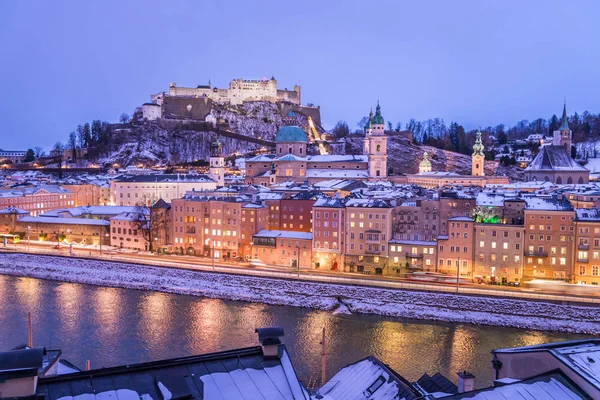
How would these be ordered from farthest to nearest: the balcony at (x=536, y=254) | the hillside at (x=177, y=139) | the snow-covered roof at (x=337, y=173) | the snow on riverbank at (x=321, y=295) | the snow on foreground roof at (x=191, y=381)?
the hillside at (x=177, y=139)
the snow-covered roof at (x=337, y=173)
the balcony at (x=536, y=254)
the snow on riverbank at (x=321, y=295)
the snow on foreground roof at (x=191, y=381)

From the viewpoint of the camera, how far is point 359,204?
23312 mm

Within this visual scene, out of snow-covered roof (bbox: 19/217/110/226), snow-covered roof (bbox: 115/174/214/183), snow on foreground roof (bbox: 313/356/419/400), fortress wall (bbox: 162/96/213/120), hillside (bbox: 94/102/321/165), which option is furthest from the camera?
fortress wall (bbox: 162/96/213/120)

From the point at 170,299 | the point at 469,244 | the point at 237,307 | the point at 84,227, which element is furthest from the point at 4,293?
the point at 469,244

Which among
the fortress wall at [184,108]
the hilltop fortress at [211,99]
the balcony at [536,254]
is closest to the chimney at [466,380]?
the balcony at [536,254]

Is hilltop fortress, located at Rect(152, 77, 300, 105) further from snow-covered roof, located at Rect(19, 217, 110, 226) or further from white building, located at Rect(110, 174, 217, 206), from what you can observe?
snow-covered roof, located at Rect(19, 217, 110, 226)

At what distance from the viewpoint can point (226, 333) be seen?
596 inches

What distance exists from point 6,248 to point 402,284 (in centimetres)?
2052

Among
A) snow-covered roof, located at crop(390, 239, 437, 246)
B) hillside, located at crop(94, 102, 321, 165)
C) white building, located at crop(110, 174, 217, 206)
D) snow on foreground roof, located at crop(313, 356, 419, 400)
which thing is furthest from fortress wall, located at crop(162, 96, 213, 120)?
snow on foreground roof, located at crop(313, 356, 419, 400)

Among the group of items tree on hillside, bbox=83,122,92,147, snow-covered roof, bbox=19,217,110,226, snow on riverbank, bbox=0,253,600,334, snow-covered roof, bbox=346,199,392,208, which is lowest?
snow on riverbank, bbox=0,253,600,334

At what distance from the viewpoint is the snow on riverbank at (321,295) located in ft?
54.0

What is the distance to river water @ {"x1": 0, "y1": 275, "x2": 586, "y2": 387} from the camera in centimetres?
1309

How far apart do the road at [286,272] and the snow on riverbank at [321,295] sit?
17.5 inches

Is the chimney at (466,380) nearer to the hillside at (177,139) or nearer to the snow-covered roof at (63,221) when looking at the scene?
the snow-covered roof at (63,221)

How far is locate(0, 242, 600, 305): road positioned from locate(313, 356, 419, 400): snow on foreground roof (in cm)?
1152
